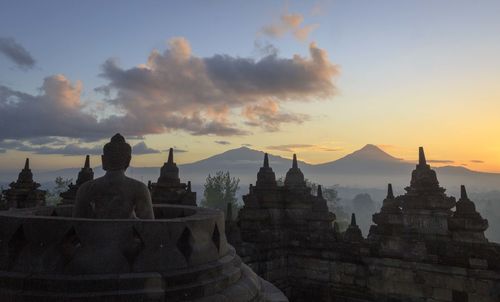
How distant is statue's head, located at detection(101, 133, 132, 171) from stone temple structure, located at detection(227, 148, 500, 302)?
18.4 feet

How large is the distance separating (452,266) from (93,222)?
29.9 ft

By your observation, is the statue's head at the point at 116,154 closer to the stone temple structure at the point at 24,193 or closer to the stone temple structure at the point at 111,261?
the stone temple structure at the point at 111,261

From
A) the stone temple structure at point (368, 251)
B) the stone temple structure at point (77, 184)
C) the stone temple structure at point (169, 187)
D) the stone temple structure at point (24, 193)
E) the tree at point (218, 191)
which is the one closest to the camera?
the stone temple structure at point (368, 251)

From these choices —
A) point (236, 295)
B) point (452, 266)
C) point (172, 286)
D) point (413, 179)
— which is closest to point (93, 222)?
point (172, 286)

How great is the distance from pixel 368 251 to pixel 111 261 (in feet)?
27.9

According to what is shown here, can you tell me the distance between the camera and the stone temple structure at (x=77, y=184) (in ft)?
52.2

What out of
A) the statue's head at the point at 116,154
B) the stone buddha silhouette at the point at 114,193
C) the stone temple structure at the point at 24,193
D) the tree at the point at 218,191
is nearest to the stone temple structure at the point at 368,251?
the stone buddha silhouette at the point at 114,193

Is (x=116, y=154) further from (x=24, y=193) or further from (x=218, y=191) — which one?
(x=218, y=191)

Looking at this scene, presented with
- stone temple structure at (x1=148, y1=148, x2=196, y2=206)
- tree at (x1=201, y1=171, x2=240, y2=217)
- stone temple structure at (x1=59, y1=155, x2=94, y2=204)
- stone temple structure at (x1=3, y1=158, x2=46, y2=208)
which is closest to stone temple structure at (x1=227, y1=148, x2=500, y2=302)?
stone temple structure at (x1=148, y1=148, x2=196, y2=206)

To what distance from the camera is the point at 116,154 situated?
16.9ft

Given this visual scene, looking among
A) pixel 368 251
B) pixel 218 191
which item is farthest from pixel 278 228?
pixel 218 191

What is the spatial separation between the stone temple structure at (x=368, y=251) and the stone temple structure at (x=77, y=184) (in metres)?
8.71

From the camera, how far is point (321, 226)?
40.4ft

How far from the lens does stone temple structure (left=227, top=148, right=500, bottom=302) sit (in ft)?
29.7
